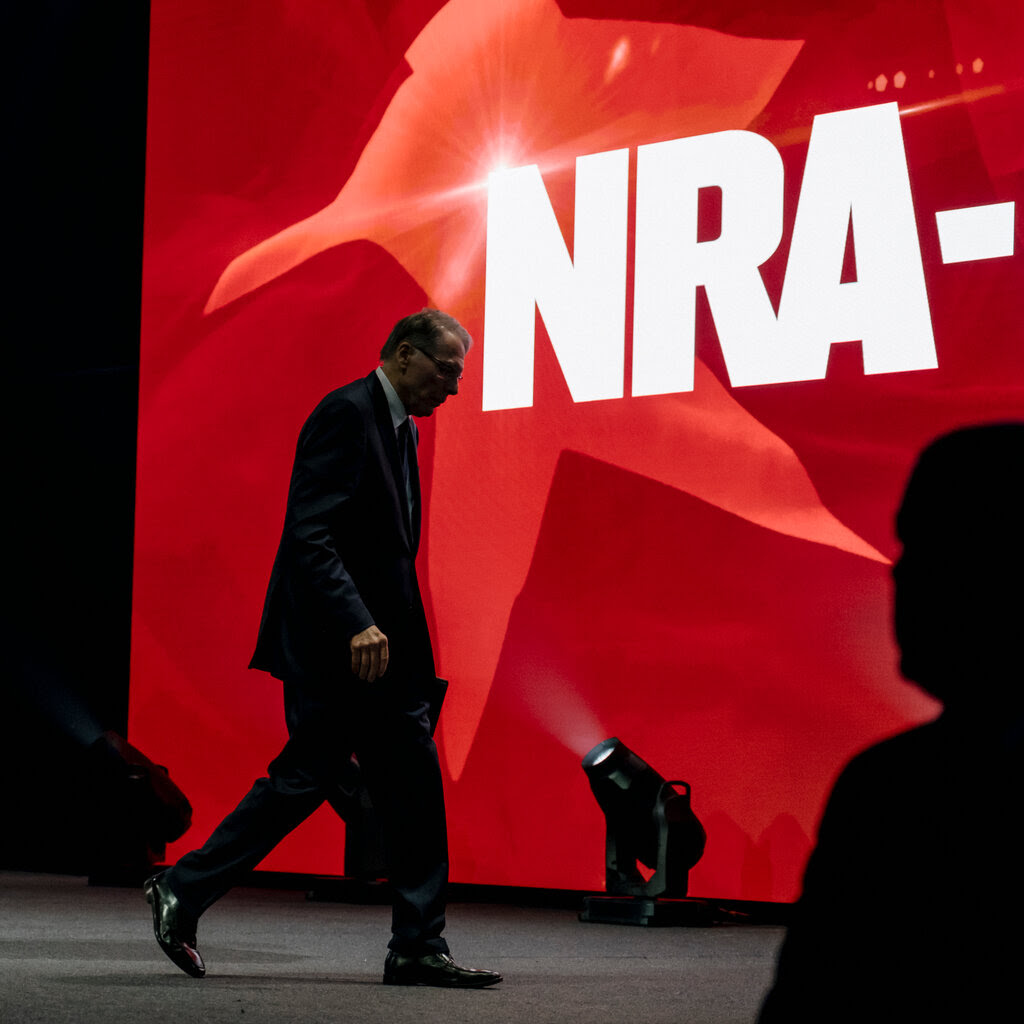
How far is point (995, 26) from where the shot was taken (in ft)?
14.0

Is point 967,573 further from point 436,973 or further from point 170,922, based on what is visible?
point 170,922

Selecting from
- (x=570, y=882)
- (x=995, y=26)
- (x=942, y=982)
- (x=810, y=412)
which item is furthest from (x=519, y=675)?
(x=942, y=982)

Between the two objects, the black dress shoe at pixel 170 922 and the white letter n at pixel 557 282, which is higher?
the white letter n at pixel 557 282

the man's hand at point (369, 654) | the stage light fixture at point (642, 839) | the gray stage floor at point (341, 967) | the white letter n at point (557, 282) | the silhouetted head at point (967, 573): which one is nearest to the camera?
the silhouetted head at point (967, 573)

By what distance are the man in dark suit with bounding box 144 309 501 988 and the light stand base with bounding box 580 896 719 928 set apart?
1.44m

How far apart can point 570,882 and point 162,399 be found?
246 centimetres

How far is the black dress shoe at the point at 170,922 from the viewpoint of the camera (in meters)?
2.99

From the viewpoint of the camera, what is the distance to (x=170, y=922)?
2996mm

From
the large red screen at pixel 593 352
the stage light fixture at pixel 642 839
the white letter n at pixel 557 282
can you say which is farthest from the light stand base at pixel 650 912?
the white letter n at pixel 557 282

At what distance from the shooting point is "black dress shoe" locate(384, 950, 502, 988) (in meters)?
2.99

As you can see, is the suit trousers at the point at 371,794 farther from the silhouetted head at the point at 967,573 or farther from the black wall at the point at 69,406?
the black wall at the point at 69,406

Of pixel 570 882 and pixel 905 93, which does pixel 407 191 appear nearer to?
pixel 905 93

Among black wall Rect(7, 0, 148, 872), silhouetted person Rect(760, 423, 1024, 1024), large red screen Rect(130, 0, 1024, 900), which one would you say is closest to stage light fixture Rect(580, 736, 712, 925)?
large red screen Rect(130, 0, 1024, 900)

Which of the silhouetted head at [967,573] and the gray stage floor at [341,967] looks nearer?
the silhouetted head at [967,573]
